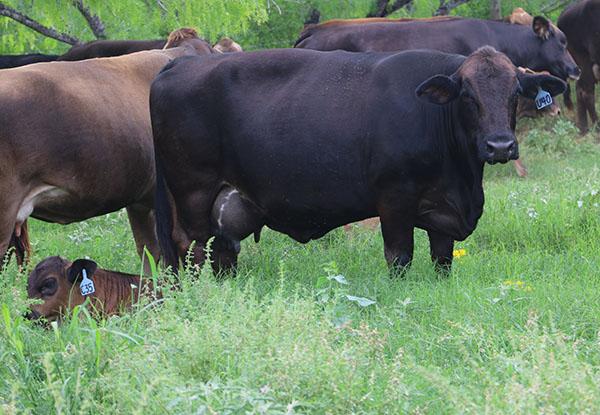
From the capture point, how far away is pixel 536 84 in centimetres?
761

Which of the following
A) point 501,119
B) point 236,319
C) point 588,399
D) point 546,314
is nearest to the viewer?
point 588,399

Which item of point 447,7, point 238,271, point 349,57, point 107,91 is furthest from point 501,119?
point 447,7

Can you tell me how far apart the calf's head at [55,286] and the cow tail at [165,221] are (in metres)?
1.23

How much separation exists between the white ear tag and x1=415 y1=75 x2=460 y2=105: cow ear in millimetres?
2391

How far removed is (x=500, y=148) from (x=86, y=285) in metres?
2.70

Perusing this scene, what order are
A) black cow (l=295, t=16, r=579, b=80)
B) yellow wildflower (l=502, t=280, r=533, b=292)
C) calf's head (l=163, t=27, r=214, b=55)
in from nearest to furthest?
yellow wildflower (l=502, t=280, r=533, b=292) < calf's head (l=163, t=27, r=214, b=55) < black cow (l=295, t=16, r=579, b=80)

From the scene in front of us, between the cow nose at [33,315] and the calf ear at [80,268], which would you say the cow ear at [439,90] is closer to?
the calf ear at [80,268]

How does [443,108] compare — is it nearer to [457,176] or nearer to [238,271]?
[457,176]

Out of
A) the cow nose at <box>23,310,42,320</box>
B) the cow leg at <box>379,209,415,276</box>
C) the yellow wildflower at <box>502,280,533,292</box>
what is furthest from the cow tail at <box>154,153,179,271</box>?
the yellow wildflower at <box>502,280,533,292</box>

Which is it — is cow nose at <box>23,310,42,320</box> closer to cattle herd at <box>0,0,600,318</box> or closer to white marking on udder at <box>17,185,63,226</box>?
cattle herd at <box>0,0,600,318</box>

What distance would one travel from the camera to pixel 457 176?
7484 millimetres

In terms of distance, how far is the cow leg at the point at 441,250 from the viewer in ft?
25.3

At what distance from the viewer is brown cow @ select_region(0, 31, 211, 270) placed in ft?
24.1

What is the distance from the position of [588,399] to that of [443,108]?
11.5 ft
